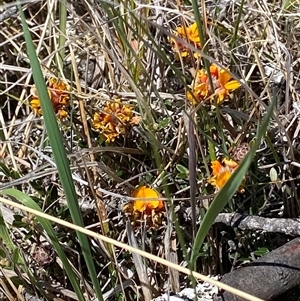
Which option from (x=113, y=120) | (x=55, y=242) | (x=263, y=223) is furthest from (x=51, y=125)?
(x=263, y=223)

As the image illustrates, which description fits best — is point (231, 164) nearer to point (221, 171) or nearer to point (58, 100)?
point (221, 171)

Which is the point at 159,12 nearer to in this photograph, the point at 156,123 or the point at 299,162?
the point at 156,123

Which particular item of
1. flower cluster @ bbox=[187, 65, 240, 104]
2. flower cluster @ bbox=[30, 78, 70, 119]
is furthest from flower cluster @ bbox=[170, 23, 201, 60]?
flower cluster @ bbox=[30, 78, 70, 119]

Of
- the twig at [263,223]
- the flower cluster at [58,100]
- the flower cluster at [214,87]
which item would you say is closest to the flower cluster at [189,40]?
the flower cluster at [214,87]

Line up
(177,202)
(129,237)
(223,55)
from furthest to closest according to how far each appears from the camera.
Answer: (223,55) → (177,202) → (129,237)

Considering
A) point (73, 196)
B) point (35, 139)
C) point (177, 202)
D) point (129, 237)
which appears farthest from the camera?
point (35, 139)

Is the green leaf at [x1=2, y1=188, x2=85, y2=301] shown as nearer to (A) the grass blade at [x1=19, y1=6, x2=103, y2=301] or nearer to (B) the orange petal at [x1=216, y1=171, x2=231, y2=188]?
(A) the grass blade at [x1=19, y1=6, x2=103, y2=301]

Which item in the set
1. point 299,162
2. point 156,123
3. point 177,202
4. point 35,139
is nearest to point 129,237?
point 177,202
